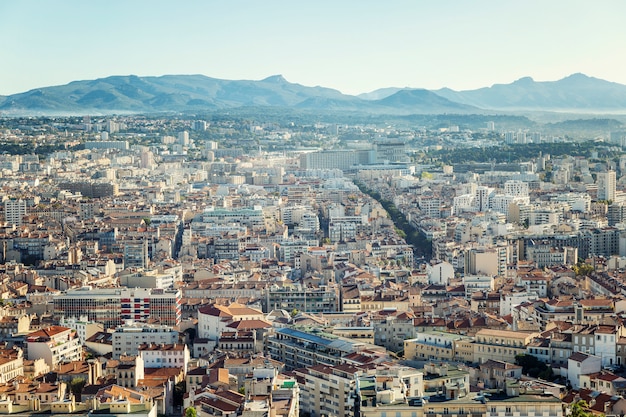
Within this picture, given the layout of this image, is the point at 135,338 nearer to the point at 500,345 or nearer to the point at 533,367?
the point at 500,345

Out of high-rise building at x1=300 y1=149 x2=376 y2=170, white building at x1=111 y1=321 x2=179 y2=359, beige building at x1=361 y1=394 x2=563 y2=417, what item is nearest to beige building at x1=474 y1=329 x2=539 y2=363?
beige building at x1=361 y1=394 x2=563 y2=417

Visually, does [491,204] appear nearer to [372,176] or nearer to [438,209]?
[438,209]

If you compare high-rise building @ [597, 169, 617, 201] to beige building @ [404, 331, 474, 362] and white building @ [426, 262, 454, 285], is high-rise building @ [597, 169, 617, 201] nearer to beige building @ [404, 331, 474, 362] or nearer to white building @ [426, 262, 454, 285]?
white building @ [426, 262, 454, 285]

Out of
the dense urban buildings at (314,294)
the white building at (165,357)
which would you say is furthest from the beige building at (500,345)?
the white building at (165,357)

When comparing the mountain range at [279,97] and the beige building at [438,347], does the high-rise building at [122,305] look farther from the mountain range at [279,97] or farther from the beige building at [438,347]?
the mountain range at [279,97]

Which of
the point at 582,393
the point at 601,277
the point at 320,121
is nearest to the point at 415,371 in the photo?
the point at 582,393

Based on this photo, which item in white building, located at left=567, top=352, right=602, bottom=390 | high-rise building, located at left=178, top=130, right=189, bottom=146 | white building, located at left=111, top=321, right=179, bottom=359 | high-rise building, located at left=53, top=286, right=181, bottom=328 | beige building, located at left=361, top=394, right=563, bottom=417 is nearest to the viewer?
beige building, located at left=361, top=394, right=563, bottom=417
